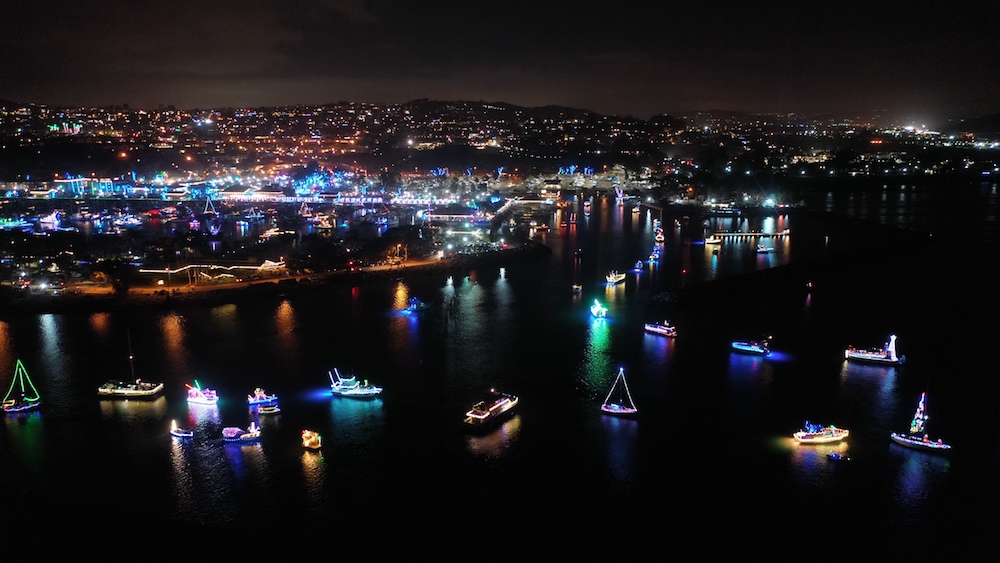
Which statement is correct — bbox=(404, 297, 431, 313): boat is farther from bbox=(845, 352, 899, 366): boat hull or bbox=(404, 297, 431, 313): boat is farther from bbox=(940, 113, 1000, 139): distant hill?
bbox=(940, 113, 1000, 139): distant hill

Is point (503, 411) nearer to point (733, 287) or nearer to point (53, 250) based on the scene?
point (733, 287)

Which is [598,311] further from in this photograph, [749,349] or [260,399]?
[260,399]

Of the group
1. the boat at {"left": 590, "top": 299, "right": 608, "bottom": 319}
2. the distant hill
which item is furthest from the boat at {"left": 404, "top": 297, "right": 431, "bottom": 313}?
the distant hill

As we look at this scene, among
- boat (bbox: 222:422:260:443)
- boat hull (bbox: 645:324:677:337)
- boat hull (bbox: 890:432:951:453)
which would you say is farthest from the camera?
boat hull (bbox: 645:324:677:337)

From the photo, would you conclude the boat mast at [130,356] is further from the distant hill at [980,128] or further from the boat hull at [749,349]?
the distant hill at [980,128]

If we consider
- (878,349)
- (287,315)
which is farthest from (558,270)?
(878,349)

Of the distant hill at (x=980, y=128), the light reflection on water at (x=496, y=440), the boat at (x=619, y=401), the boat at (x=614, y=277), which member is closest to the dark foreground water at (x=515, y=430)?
the light reflection on water at (x=496, y=440)

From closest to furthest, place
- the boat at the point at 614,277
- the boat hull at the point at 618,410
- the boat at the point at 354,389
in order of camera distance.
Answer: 1. the boat hull at the point at 618,410
2. the boat at the point at 354,389
3. the boat at the point at 614,277

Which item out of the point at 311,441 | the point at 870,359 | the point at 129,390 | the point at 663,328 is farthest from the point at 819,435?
the point at 129,390
